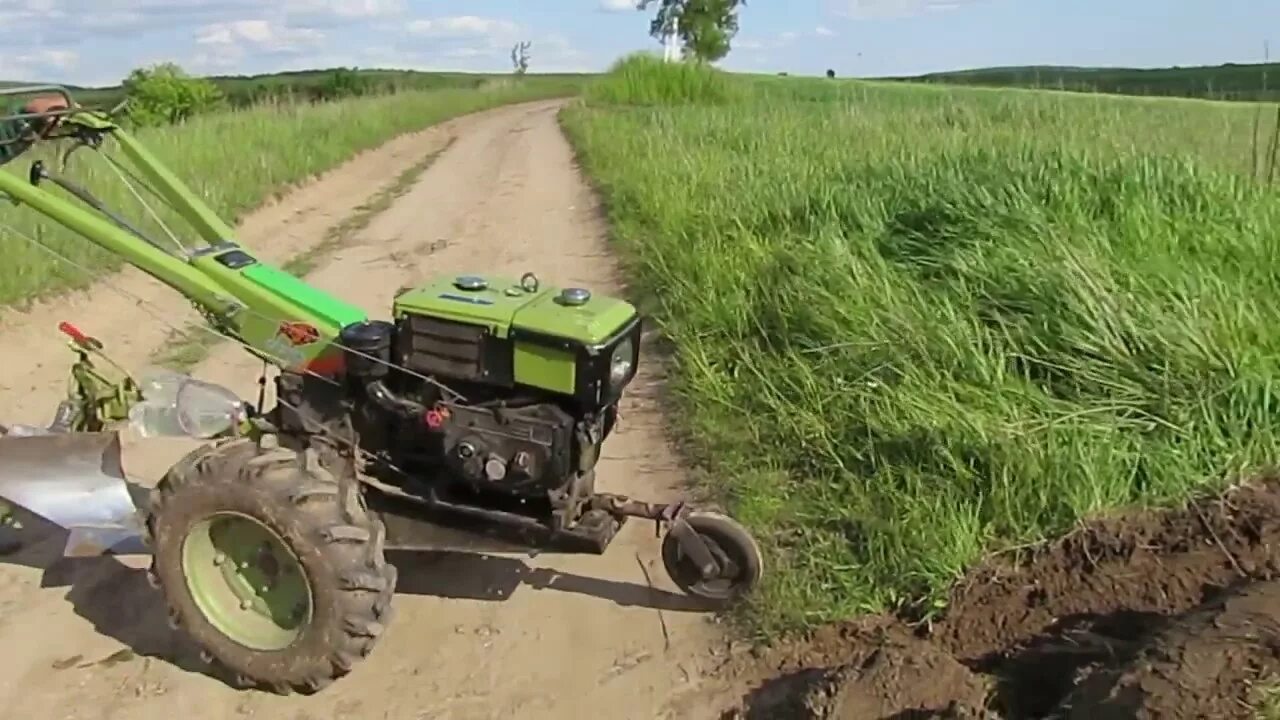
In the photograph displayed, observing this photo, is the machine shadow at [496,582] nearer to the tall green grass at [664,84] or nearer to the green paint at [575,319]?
the green paint at [575,319]

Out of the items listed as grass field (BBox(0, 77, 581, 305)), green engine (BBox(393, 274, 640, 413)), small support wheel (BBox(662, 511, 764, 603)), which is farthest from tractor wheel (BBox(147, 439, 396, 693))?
grass field (BBox(0, 77, 581, 305))

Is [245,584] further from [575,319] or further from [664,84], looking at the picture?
[664,84]

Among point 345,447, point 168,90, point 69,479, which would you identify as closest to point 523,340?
point 345,447

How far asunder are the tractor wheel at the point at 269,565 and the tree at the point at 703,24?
4870 centimetres

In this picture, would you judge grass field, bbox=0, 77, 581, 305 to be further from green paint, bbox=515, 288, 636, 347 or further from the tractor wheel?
green paint, bbox=515, 288, 636, 347

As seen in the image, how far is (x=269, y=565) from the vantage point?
401cm

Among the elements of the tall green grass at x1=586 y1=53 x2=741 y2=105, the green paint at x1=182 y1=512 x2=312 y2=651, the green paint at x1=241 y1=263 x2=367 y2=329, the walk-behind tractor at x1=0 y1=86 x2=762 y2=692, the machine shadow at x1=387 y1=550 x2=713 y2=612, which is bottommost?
the machine shadow at x1=387 y1=550 x2=713 y2=612

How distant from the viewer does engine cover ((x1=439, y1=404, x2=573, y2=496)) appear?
12.9ft

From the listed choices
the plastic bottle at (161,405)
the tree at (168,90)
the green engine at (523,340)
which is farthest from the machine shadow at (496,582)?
the tree at (168,90)

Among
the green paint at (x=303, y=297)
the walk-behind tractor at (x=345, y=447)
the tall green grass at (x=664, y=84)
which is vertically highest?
the tall green grass at (x=664, y=84)

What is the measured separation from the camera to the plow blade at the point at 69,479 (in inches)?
178

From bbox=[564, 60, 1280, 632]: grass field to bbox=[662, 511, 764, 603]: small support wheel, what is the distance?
0.12 m

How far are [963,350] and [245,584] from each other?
2.96 metres

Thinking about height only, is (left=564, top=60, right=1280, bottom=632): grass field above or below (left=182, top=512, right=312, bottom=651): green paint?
above
